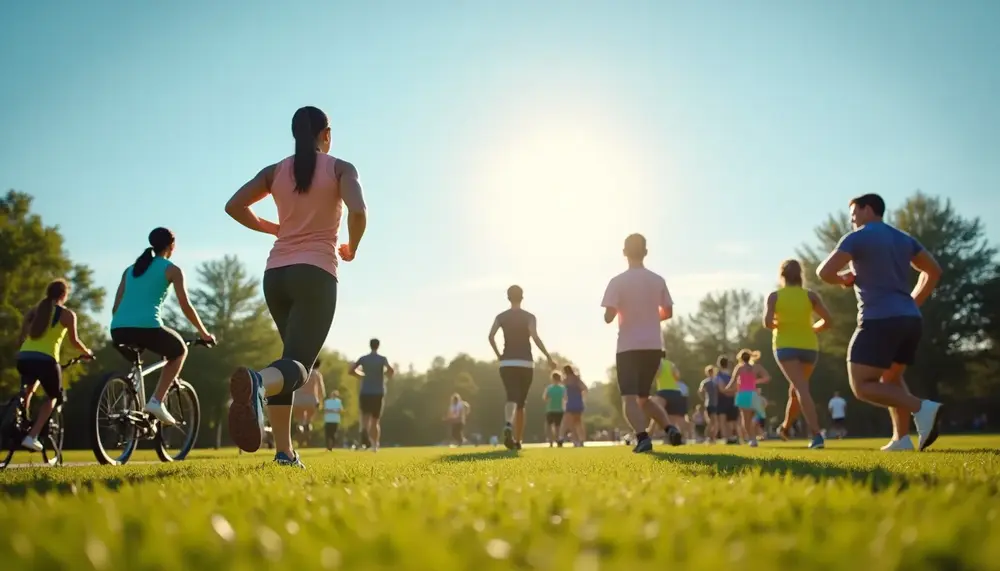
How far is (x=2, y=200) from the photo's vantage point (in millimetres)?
38750

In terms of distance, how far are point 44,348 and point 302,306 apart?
5.97m

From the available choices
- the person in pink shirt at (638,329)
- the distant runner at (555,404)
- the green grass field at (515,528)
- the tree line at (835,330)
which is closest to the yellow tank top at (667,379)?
the distant runner at (555,404)

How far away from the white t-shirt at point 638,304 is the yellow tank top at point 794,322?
2666 millimetres

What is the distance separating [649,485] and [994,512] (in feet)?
4.30

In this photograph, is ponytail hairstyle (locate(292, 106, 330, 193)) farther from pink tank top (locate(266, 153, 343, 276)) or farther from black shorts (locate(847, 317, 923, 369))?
black shorts (locate(847, 317, 923, 369))

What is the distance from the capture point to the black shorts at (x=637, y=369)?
8.92 meters

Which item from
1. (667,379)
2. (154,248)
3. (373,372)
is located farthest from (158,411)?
(667,379)

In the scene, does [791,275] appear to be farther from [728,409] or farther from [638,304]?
[728,409]

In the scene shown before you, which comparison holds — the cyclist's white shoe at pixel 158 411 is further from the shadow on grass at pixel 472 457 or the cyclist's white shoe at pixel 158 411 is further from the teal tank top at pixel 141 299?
the shadow on grass at pixel 472 457

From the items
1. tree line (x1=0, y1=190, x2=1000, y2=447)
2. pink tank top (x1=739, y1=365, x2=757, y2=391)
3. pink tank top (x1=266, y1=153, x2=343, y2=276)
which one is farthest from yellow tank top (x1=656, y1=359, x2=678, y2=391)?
tree line (x1=0, y1=190, x2=1000, y2=447)

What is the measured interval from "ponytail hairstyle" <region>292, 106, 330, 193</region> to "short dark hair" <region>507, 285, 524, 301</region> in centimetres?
A: 771

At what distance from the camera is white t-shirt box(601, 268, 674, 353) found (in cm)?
899

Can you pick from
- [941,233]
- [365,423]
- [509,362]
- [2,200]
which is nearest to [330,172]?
[509,362]

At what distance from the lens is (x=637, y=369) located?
8.96 meters
